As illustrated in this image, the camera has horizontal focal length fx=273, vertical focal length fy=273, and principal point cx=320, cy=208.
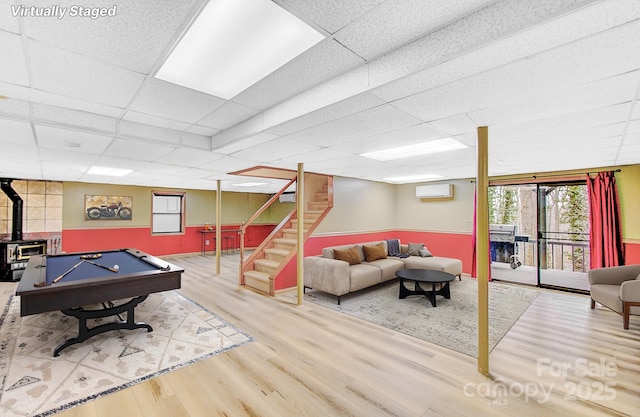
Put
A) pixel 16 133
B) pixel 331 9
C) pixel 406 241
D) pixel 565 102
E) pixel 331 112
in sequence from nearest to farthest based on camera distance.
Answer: pixel 331 9 → pixel 565 102 → pixel 331 112 → pixel 16 133 → pixel 406 241

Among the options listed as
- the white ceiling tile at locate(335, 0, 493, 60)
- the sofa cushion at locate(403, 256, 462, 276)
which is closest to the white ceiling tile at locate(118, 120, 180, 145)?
the white ceiling tile at locate(335, 0, 493, 60)

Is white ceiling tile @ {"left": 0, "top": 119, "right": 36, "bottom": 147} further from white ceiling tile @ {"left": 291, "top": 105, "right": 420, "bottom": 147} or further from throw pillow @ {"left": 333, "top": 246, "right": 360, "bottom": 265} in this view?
Answer: throw pillow @ {"left": 333, "top": 246, "right": 360, "bottom": 265}

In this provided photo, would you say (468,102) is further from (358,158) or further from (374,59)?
(358,158)

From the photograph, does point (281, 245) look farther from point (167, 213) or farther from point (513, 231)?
point (513, 231)

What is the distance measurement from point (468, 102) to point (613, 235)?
5.03m

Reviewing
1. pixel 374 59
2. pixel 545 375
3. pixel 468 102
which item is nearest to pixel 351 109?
pixel 374 59

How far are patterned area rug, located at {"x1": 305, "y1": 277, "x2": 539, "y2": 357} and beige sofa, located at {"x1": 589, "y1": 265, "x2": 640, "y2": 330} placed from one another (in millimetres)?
935

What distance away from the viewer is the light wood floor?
2121 millimetres

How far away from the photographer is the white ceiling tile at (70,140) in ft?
9.57

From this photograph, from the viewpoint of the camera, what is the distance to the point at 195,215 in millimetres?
9484

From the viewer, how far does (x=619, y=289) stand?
12.5 feet

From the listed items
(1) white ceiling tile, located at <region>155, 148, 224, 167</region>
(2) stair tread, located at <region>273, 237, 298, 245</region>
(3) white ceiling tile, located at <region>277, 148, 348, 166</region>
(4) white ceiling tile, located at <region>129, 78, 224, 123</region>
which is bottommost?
(2) stair tread, located at <region>273, 237, 298, 245</region>

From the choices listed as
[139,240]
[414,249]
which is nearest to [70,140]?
[139,240]

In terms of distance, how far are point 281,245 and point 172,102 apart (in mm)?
3923
